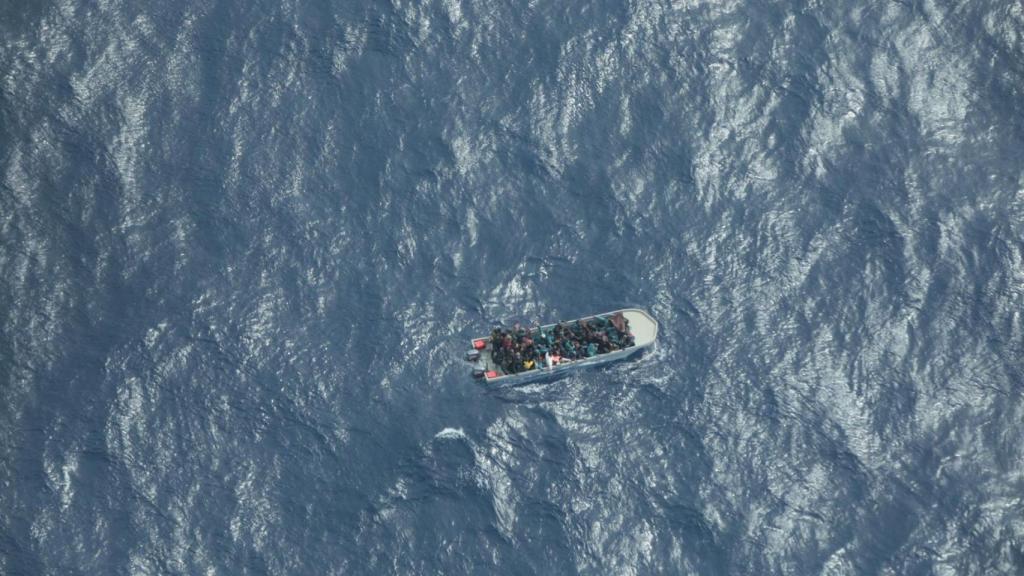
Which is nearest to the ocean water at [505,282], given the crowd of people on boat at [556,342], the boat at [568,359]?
the boat at [568,359]

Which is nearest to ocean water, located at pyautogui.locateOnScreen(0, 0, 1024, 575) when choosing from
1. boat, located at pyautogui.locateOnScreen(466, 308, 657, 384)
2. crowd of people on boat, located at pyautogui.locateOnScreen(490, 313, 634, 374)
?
boat, located at pyautogui.locateOnScreen(466, 308, 657, 384)

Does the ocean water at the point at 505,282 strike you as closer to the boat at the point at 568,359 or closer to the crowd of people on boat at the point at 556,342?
the boat at the point at 568,359

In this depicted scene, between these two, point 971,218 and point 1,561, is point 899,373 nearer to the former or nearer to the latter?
point 971,218

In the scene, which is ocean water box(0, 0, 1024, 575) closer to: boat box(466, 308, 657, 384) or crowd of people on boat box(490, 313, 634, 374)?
boat box(466, 308, 657, 384)

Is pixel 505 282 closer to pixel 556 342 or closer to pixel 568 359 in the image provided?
pixel 556 342

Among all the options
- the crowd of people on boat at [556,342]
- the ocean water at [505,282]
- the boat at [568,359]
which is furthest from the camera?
the boat at [568,359]

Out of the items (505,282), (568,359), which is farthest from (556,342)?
(505,282)
